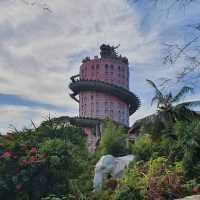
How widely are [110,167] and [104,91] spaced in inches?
1835

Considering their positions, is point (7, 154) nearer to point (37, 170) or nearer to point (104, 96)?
point (37, 170)

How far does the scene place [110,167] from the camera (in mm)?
28500

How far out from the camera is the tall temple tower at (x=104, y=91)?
244 ft

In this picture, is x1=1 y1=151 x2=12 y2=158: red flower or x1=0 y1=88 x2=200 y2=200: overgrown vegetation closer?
x1=0 y1=88 x2=200 y2=200: overgrown vegetation

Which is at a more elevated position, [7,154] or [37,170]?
[7,154]

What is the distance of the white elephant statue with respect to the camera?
2783 cm

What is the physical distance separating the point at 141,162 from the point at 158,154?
→ 1.85 meters

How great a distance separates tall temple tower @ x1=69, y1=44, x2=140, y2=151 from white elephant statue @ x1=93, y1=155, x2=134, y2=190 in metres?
39.7

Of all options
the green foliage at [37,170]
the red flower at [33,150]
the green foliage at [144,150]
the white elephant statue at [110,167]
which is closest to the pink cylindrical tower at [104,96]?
the green foliage at [144,150]

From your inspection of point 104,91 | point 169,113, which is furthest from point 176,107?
point 104,91

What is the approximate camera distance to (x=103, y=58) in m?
84.8

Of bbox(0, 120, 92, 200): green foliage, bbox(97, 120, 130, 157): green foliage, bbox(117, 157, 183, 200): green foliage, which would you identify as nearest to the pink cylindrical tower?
bbox(97, 120, 130, 157): green foliage

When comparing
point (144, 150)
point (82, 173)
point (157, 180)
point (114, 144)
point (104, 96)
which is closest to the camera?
point (157, 180)

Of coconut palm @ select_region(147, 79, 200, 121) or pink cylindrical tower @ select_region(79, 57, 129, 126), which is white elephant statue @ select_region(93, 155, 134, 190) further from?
pink cylindrical tower @ select_region(79, 57, 129, 126)
